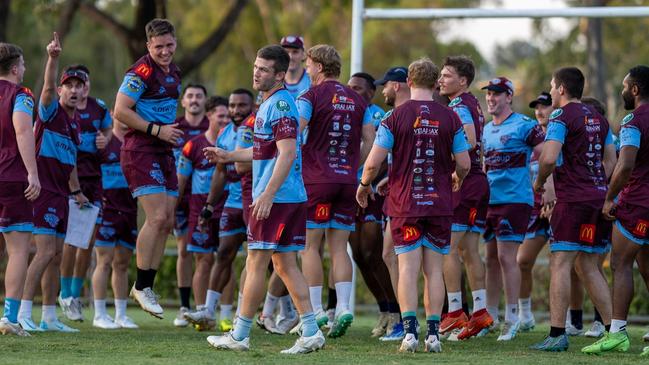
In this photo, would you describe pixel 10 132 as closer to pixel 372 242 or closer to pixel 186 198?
pixel 186 198

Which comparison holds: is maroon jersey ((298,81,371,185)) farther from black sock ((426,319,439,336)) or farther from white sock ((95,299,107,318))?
white sock ((95,299,107,318))

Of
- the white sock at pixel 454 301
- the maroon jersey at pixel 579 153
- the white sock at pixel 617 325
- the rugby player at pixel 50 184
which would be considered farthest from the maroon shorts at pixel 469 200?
the rugby player at pixel 50 184

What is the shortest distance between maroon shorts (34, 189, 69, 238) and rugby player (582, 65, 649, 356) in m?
5.07

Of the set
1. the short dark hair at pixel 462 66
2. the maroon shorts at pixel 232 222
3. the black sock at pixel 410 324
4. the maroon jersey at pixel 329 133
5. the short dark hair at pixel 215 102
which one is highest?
the short dark hair at pixel 462 66

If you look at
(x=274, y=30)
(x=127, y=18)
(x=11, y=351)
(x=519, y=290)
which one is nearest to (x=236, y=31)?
(x=274, y=30)

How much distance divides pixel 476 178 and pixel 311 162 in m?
1.65

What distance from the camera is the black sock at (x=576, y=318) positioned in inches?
476

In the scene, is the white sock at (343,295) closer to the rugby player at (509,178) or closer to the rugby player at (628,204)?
the rugby player at (509,178)

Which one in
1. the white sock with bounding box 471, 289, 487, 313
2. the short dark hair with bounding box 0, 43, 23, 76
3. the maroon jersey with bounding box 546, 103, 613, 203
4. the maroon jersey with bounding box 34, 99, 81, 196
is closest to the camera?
the maroon jersey with bounding box 546, 103, 613, 203

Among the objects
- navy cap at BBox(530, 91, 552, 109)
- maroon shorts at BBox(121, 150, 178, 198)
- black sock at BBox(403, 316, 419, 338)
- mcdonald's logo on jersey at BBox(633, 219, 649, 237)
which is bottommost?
black sock at BBox(403, 316, 419, 338)

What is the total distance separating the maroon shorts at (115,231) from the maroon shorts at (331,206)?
308cm

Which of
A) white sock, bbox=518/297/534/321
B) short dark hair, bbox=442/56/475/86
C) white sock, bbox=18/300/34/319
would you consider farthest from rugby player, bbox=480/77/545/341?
white sock, bbox=18/300/34/319

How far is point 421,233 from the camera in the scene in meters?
9.05

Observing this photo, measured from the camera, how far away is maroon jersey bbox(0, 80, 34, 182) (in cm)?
979
